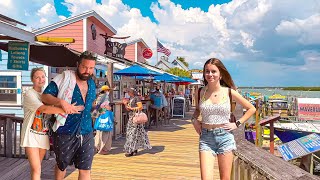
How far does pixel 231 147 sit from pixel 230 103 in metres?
0.44

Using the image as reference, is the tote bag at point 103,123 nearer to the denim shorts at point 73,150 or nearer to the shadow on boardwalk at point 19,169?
the shadow on boardwalk at point 19,169

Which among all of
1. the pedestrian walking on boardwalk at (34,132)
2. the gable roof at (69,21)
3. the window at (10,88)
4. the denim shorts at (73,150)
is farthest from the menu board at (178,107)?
the denim shorts at (73,150)

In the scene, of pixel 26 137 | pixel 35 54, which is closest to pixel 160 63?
pixel 35 54

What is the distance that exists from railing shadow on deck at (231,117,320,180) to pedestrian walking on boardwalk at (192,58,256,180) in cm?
18

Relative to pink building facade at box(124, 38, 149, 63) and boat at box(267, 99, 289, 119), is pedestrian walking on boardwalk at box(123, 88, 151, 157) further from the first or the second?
boat at box(267, 99, 289, 119)

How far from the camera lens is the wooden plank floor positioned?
17.1 feet

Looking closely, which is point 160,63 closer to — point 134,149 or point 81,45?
point 81,45

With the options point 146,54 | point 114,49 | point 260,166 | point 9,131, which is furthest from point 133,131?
point 146,54

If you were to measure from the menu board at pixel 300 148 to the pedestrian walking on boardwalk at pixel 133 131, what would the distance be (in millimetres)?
4111

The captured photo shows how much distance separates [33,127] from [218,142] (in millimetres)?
2004

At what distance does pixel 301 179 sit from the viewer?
182 cm

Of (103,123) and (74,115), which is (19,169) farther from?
(74,115)

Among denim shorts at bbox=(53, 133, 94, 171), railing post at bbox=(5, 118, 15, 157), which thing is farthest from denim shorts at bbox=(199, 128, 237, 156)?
railing post at bbox=(5, 118, 15, 157)

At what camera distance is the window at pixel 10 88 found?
34.9 ft
